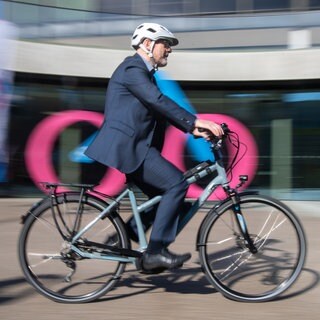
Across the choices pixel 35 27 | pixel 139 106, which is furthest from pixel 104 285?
pixel 35 27

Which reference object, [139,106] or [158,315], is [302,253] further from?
[139,106]

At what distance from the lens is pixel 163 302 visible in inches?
165

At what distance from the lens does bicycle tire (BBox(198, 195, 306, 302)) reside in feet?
13.5

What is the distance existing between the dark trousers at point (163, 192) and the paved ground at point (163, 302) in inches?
18.1

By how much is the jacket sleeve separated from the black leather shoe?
36.3 inches

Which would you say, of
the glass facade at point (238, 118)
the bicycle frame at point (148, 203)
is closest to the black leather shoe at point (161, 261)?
the bicycle frame at point (148, 203)

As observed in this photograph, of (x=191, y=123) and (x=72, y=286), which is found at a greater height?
(x=191, y=123)

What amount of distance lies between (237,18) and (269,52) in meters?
1.96

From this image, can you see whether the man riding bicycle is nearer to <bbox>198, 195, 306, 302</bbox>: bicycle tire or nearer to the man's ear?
the man's ear

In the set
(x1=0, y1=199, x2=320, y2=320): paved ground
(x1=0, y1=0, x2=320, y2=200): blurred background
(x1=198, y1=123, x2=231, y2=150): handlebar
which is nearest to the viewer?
(x1=0, y1=199, x2=320, y2=320): paved ground

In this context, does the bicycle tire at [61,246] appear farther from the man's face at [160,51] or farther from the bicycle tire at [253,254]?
the man's face at [160,51]

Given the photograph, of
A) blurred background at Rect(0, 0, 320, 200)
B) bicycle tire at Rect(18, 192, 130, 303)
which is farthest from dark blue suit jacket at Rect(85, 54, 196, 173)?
blurred background at Rect(0, 0, 320, 200)

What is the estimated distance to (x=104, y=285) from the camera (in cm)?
425

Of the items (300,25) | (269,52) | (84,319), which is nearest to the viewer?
(84,319)
